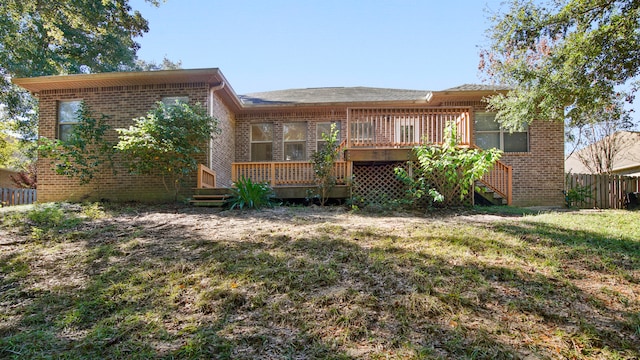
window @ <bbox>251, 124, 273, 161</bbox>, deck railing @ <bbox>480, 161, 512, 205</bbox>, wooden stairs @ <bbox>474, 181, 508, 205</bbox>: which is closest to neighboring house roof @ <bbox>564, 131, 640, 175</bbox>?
deck railing @ <bbox>480, 161, 512, 205</bbox>

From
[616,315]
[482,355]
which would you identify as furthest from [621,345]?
[482,355]

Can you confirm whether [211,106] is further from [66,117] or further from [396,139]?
[396,139]

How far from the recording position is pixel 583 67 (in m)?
7.07

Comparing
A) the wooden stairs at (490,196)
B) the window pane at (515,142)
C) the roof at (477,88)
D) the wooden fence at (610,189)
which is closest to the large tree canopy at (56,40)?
the roof at (477,88)

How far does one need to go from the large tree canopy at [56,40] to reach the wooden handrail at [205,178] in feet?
16.4

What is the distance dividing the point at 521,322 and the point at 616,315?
2.83ft

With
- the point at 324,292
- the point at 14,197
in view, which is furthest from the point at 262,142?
the point at 324,292

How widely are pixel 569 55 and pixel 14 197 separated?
15684mm

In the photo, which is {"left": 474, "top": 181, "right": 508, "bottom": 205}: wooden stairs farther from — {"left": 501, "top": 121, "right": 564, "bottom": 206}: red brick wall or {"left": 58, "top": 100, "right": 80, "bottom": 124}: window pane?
{"left": 58, "top": 100, "right": 80, "bottom": 124}: window pane

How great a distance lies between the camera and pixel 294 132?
12.1 meters

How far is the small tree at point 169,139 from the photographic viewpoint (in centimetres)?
827

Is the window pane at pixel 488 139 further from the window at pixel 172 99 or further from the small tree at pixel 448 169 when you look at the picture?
the window at pixel 172 99

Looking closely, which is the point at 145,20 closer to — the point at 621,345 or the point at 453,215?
the point at 453,215

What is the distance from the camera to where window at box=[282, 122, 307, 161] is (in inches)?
475
